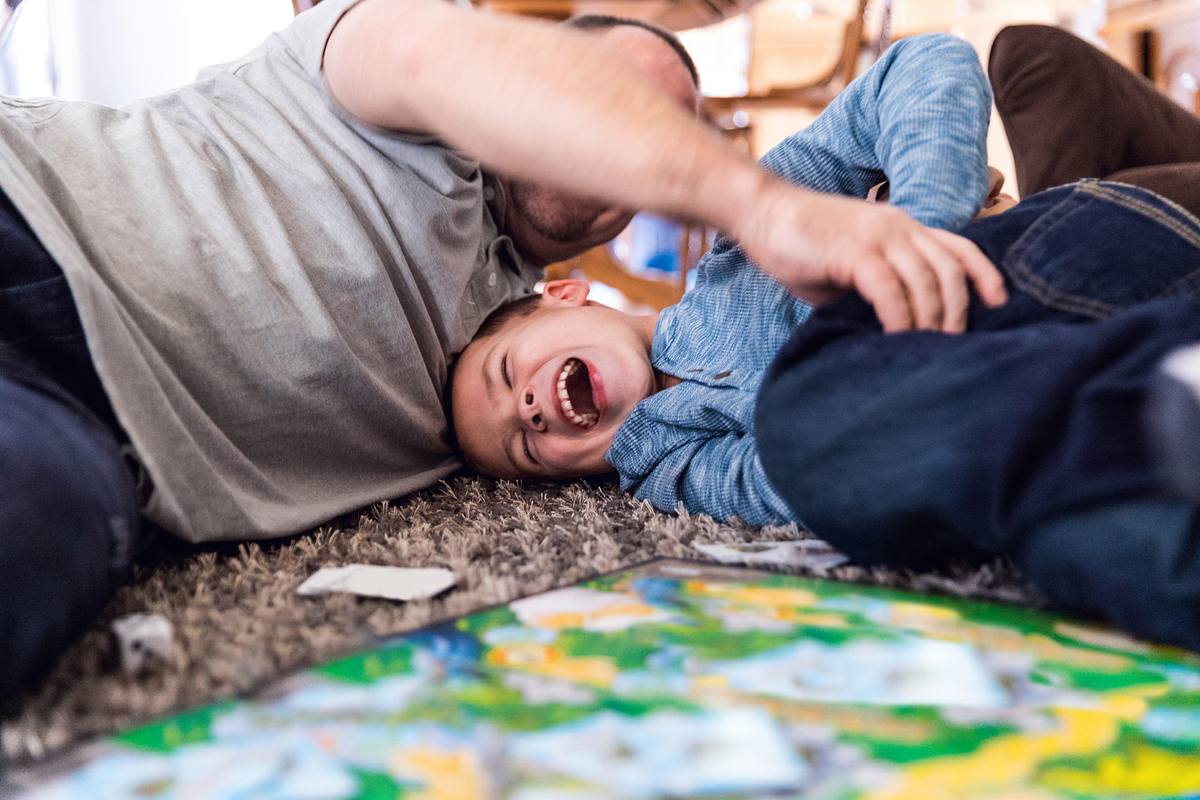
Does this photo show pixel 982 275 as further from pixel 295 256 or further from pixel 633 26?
pixel 633 26

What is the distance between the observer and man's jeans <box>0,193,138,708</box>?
530mm

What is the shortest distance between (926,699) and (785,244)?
12.4 inches

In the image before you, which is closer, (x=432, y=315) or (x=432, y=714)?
(x=432, y=714)

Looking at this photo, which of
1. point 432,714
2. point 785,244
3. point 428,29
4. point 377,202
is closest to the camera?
point 432,714

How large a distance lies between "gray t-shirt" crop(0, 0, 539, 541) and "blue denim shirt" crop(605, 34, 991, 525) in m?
0.26

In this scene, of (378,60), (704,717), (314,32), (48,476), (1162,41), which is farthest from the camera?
(1162,41)

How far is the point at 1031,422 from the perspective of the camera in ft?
1.73

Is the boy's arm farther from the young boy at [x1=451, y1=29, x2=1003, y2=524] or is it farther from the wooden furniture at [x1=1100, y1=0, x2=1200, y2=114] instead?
the wooden furniture at [x1=1100, y1=0, x2=1200, y2=114]

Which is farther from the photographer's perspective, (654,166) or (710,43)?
(710,43)

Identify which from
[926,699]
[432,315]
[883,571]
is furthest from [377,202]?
[926,699]

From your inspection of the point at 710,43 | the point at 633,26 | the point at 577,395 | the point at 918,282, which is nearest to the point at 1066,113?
the point at 633,26

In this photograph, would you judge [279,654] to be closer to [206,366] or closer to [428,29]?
[206,366]

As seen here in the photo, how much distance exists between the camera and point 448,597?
0.68 meters

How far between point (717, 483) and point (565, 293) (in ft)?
1.46
